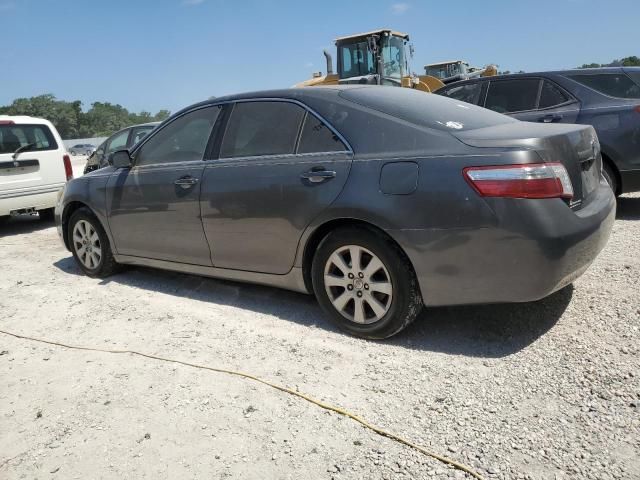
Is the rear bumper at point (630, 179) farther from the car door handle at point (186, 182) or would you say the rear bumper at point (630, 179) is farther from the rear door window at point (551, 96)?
the car door handle at point (186, 182)

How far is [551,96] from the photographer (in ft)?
20.9

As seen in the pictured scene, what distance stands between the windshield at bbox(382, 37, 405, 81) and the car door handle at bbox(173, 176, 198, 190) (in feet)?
34.9

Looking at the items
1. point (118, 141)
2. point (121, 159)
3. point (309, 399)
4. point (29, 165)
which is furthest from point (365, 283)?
point (118, 141)

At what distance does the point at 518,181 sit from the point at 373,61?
39.1 ft

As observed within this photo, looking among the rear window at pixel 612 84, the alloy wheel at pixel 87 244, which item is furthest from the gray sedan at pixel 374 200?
the rear window at pixel 612 84

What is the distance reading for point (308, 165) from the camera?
11.8 ft

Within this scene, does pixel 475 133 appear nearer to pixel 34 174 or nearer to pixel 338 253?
pixel 338 253

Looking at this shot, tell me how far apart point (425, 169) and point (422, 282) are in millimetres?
656

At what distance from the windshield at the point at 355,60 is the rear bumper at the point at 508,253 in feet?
38.4

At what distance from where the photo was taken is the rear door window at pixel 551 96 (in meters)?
6.29

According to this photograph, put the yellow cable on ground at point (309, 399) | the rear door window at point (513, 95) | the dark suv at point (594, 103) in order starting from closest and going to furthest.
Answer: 1. the yellow cable on ground at point (309, 399)
2. the dark suv at point (594, 103)
3. the rear door window at point (513, 95)

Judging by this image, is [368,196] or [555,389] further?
[368,196]

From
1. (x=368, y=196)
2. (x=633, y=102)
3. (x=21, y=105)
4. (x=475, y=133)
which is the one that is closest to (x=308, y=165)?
(x=368, y=196)

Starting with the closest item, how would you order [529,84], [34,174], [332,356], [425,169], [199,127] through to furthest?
[425,169] < [332,356] < [199,127] < [529,84] < [34,174]
